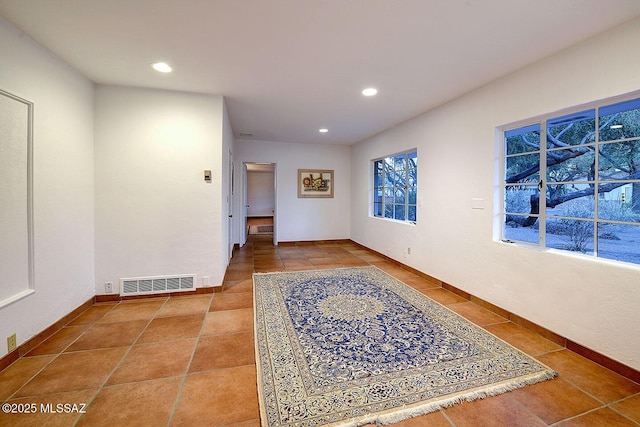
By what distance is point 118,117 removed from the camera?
3.15 m

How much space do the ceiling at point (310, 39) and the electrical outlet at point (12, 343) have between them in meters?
2.38

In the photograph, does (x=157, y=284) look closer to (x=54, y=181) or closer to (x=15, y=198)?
(x=54, y=181)

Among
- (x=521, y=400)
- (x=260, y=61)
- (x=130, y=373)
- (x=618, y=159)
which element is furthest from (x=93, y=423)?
(x=618, y=159)

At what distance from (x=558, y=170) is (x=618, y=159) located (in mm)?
434

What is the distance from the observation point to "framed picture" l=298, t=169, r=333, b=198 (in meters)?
6.69

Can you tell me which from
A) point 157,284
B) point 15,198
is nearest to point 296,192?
point 157,284

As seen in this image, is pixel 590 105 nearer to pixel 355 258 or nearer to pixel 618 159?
pixel 618 159

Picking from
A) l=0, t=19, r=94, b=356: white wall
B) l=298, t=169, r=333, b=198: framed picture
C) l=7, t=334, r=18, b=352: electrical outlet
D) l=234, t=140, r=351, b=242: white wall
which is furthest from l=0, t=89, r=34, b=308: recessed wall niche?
l=298, t=169, r=333, b=198: framed picture

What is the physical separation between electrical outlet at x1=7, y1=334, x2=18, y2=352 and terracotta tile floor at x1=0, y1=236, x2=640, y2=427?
0.40 feet

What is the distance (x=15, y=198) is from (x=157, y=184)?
1277 mm

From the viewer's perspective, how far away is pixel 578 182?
2.28m

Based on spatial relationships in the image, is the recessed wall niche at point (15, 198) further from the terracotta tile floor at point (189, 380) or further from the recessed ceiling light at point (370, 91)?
the recessed ceiling light at point (370, 91)

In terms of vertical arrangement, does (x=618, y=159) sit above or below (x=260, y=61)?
below

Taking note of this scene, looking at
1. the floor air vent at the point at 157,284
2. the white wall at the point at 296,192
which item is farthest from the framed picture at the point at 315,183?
the floor air vent at the point at 157,284
